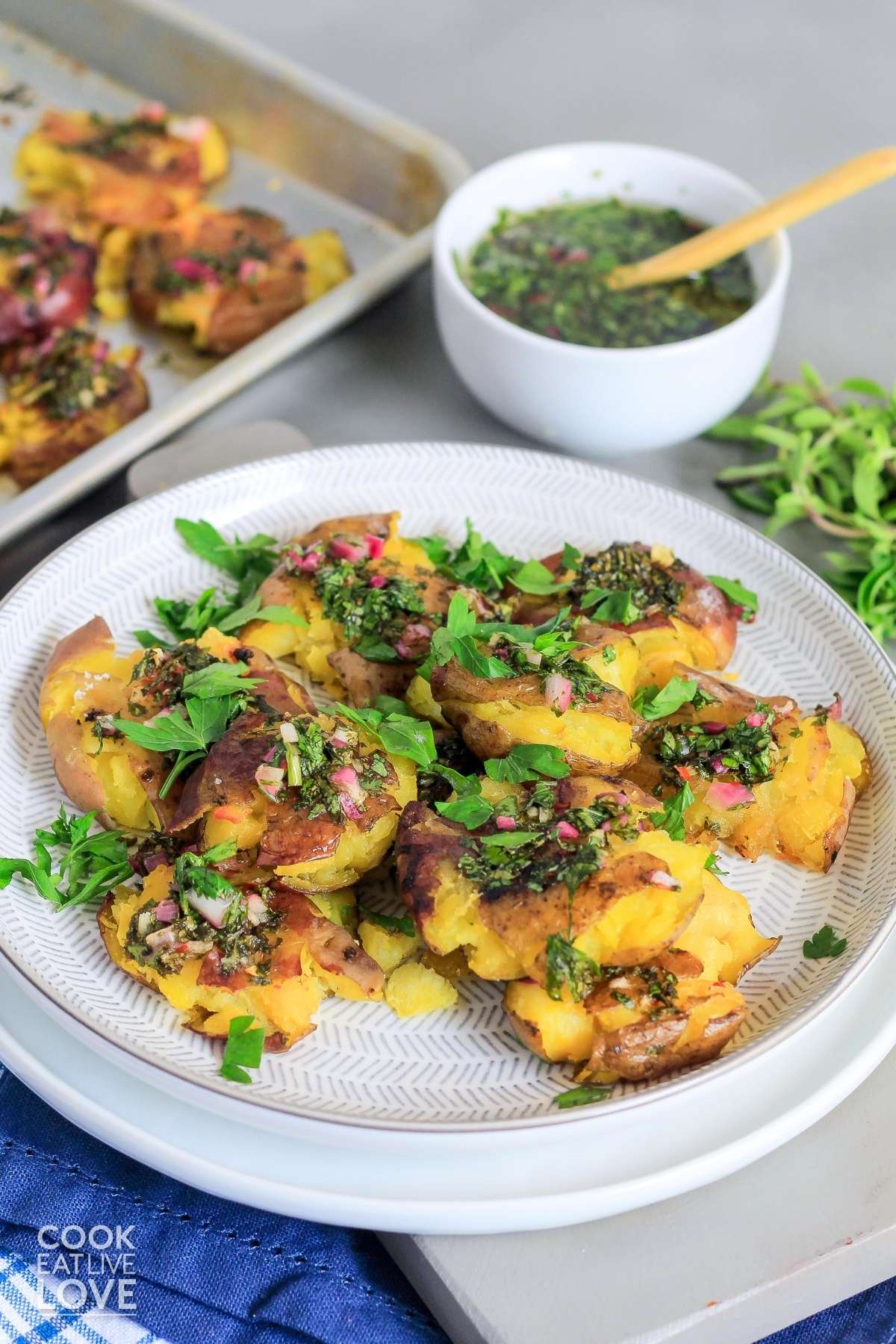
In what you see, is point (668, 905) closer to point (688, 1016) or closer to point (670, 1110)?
point (688, 1016)

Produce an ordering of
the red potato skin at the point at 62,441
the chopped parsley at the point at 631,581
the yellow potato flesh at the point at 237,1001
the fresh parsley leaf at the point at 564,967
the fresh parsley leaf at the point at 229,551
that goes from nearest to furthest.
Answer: the fresh parsley leaf at the point at 564,967
the yellow potato flesh at the point at 237,1001
the chopped parsley at the point at 631,581
the fresh parsley leaf at the point at 229,551
the red potato skin at the point at 62,441

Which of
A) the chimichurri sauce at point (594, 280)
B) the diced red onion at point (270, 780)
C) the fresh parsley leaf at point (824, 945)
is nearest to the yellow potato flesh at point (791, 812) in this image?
the fresh parsley leaf at point (824, 945)

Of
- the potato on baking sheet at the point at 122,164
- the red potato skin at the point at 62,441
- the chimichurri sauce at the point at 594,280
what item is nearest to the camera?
the chimichurri sauce at the point at 594,280

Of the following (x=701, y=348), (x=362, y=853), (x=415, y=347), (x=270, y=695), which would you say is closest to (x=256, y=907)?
(x=362, y=853)

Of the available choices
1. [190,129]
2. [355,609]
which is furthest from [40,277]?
[355,609]

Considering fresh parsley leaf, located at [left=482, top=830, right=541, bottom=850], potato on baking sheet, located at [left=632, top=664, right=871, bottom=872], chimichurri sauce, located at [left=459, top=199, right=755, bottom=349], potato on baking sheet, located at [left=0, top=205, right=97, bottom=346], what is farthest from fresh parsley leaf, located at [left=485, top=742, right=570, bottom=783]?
potato on baking sheet, located at [left=0, top=205, right=97, bottom=346]

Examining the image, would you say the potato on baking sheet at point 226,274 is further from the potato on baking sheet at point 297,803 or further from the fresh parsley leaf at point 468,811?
the fresh parsley leaf at point 468,811

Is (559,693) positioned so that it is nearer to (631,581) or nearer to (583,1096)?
(631,581)
